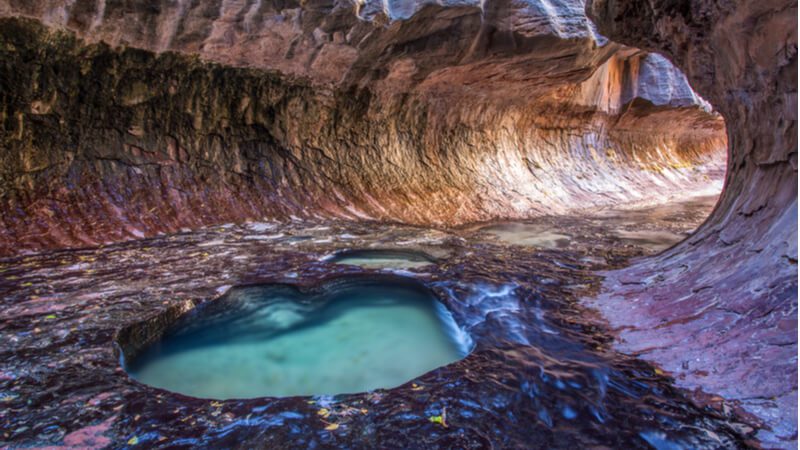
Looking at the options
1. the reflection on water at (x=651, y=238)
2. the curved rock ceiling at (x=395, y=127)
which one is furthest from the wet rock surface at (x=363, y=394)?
the reflection on water at (x=651, y=238)

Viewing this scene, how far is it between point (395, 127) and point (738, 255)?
6.09 metres

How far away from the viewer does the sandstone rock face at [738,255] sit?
6.94 ft

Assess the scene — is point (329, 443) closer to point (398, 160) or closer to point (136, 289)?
point (136, 289)

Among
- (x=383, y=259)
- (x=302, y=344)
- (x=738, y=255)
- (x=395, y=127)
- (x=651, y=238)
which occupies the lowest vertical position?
(x=302, y=344)

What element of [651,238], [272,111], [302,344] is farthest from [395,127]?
[302,344]

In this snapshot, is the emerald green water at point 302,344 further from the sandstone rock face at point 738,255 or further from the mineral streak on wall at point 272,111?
the mineral streak on wall at point 272,111

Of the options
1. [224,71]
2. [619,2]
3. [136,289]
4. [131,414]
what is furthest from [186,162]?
[619,2]

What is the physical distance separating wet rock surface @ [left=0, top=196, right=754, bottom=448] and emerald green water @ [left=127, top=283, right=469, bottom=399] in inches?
6.0

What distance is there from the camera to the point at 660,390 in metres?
2.14

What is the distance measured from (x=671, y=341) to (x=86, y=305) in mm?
3454

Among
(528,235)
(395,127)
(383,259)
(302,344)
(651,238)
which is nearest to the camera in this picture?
(302,344)

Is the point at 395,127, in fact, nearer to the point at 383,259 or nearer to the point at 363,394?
the point at 383,259

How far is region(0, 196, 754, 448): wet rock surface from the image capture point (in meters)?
1.82

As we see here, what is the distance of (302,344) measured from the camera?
2949 millimetres
